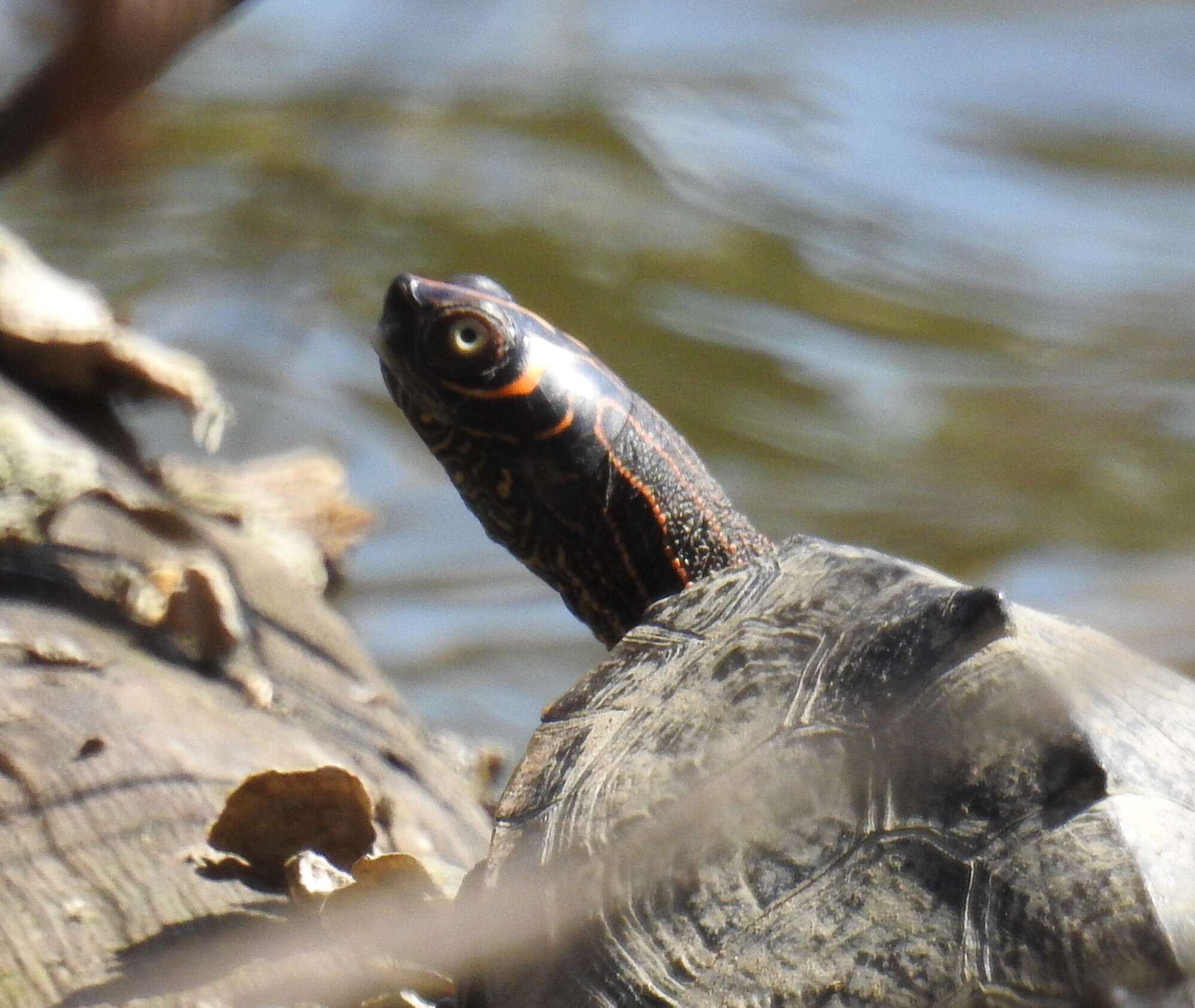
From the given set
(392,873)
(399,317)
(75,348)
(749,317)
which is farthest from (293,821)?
Answer: (749,317)

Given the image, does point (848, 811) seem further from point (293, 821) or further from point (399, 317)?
point (399, 317)

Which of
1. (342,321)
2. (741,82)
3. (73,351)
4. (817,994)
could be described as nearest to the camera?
(817,994)

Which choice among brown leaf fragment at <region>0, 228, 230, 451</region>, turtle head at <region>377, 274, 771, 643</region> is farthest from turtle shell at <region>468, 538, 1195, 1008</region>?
brown leaf fragment at <region>0, 228, 230, 451</region>

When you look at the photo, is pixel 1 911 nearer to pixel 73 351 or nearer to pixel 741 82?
pixel 73 351

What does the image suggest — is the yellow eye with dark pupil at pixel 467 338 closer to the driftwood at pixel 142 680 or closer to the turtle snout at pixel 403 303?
the turtle snout at pixel 403 303

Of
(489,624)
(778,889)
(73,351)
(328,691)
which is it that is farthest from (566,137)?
(778,889)

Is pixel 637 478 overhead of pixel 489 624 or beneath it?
overhead
